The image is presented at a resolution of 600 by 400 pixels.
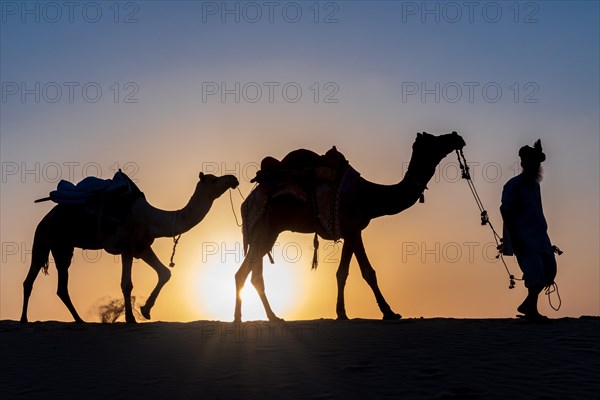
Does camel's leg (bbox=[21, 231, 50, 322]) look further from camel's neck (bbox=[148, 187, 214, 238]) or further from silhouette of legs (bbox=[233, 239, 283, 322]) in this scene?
silhouette of legs (bbox=[233, 239, 283, 322])

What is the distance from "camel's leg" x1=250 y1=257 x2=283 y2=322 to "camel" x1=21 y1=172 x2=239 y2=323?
1448mm

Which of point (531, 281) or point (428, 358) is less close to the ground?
point (531, 281)

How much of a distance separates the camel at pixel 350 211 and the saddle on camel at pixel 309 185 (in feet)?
0.30

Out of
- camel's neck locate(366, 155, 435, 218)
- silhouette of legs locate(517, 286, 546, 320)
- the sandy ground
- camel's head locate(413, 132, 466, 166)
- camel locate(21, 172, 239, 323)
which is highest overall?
camel's head locate(413, 132, 466, 166)

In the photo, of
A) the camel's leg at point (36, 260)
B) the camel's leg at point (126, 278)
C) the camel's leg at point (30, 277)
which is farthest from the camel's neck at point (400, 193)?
the camel's leg at point (30, 277)

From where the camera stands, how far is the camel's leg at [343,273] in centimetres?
1384

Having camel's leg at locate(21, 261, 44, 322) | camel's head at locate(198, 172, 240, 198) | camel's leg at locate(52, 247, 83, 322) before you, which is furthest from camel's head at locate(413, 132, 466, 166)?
camel's leg at locate(21, 261, 44, 322)

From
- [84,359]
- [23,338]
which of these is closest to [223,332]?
[84,359]

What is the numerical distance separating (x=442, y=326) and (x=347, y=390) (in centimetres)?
384

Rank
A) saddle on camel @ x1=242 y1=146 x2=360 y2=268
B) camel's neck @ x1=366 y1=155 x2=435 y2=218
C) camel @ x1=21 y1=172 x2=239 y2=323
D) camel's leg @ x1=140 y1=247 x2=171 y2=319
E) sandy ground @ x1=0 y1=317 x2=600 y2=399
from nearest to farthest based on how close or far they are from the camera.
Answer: sandy ground @ x1=0 y1=317 x2=600 y2=399
saddle on camel @ x1=242 y1=146 x2=360 y2=268
camel's neck @ x1=366 y1=155 x2=435 y2=218
camel's leg @ x1=140 y1=247 x2=171 y2=319
camel @ x1=21 y1=172 x2=239 y2=323

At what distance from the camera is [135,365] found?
10086mm

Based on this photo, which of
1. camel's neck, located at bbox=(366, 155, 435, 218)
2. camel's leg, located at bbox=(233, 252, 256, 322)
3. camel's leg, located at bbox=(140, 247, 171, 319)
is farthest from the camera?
camel's leg, located at bbox=(140, 247, 171, 319)

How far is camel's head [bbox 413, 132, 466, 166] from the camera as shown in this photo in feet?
45.4

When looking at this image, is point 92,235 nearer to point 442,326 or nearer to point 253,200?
point 253,200
